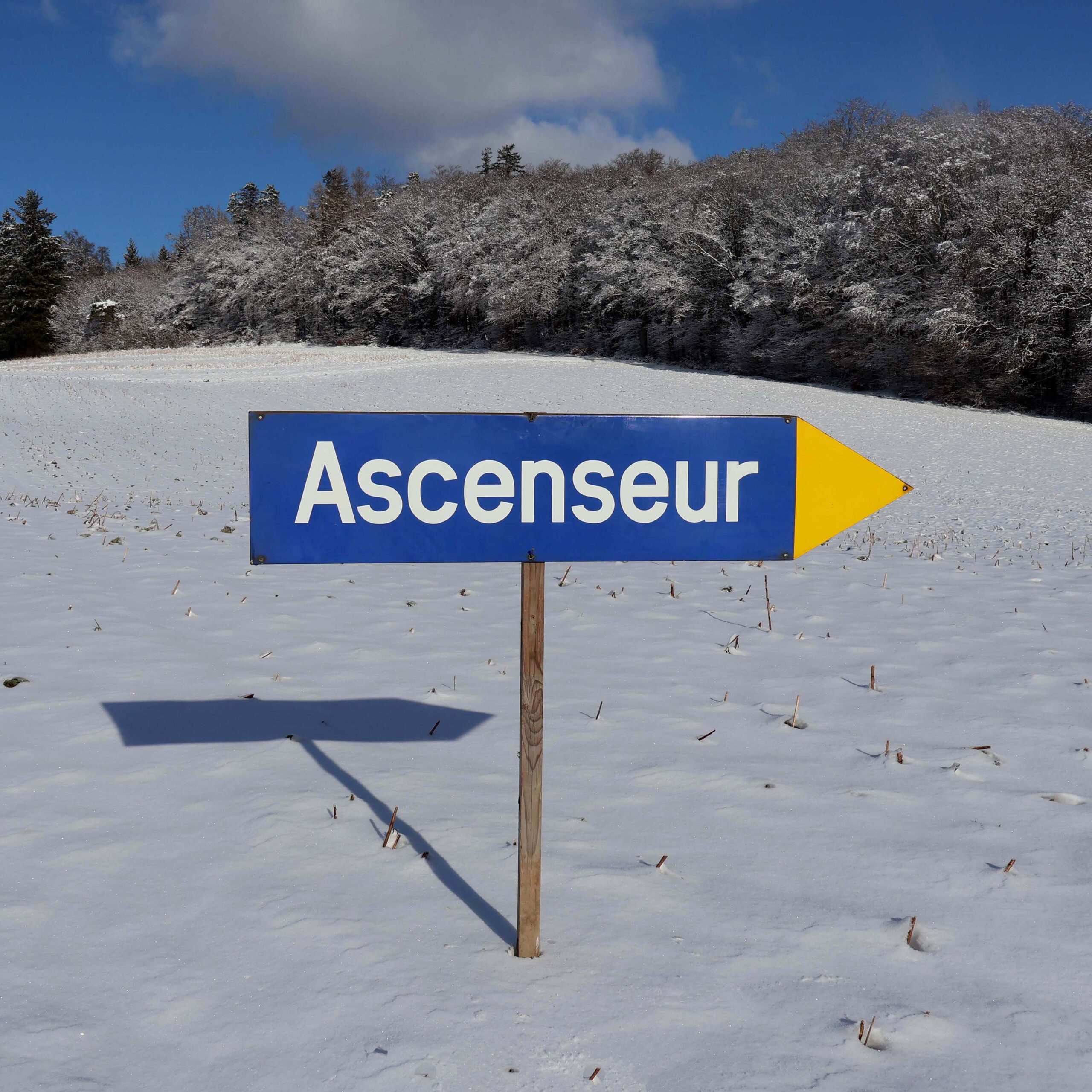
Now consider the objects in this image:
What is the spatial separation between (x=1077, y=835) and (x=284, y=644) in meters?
4.21

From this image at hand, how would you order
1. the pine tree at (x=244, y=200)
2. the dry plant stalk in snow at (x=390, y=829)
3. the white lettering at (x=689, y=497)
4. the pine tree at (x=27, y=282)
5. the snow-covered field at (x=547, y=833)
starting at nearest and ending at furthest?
the snow-covered field at (x=547, y=833) < the white lettering at (x=689, y=497) < the dry plant stalk in snow at (x=390, y=829) < the pine tree at (x=27, y=282) < the pine tree at (x=244, y=200)

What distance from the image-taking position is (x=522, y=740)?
8.61 feet

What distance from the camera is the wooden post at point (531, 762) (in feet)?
8.51

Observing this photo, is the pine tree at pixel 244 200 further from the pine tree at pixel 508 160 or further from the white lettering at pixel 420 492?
the white lettering at pixel 420 492

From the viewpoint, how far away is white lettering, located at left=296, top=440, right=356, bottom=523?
2.52 metres

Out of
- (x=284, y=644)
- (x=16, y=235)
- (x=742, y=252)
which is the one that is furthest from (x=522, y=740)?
(x=16, y=235)

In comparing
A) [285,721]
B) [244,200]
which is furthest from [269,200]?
[285,721]

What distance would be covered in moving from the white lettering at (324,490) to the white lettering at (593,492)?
0.63 m

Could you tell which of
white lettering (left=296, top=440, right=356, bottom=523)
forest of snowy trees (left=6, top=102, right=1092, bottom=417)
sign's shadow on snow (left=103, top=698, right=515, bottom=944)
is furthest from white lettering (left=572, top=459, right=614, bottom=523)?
forest of snowy trees (left=6, top=102, right=1092, bottom=417)

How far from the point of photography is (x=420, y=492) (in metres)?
2.56

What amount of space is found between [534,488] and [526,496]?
31 mm

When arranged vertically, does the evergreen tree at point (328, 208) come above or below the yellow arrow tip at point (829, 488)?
above

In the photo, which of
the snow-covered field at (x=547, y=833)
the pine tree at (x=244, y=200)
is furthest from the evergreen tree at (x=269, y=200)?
the snow-covered field at (x=547, y=833)

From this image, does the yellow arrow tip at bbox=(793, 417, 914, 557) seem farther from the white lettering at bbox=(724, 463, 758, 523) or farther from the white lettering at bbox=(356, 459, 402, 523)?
the white lettering at bbox=(356, 459, 402, 523)
